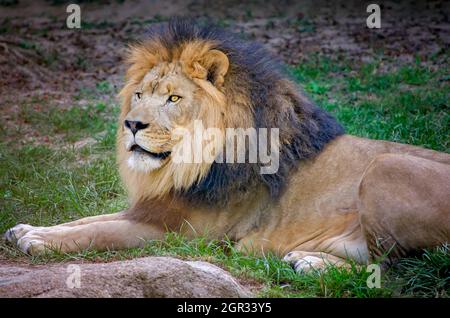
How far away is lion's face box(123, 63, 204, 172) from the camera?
601cm

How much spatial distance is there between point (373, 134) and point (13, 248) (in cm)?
431

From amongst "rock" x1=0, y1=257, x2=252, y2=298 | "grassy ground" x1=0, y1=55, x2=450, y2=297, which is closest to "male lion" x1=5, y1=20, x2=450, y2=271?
"grassy ground" x1=0, y1=55, x2=450, y2=297

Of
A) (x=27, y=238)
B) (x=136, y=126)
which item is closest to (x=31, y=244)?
(x=27, y=238)

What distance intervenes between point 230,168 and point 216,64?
2.77 ft

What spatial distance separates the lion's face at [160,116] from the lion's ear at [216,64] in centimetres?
16

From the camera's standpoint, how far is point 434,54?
12.0m

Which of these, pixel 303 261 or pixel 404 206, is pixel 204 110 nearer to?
pixel 303 261

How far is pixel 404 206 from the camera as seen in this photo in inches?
216

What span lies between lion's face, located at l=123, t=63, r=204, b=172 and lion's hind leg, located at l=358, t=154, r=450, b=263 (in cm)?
147

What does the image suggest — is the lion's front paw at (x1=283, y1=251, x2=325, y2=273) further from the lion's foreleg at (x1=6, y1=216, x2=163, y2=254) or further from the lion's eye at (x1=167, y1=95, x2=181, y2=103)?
the lion's eye at (x1=167, y1=95, x2=181, y2=103)

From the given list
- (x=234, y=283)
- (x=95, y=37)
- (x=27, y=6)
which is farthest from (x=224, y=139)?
(x=27, y=6)

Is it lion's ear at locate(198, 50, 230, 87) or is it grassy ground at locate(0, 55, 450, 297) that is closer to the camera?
grassy ground at locate(0, 55, 450, 297)
